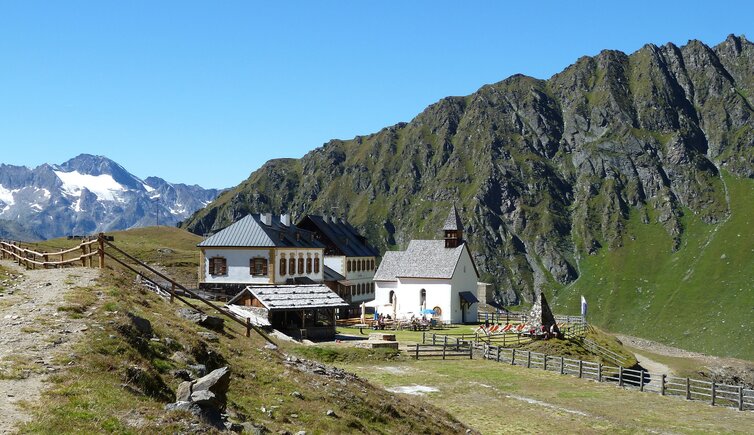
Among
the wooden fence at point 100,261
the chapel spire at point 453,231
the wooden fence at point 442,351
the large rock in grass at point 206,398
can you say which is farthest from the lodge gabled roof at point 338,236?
the large rock in grass at point 206,398

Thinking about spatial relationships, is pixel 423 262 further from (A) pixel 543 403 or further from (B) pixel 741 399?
(B) pixel 741 399

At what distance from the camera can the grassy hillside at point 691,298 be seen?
14412 centimetres

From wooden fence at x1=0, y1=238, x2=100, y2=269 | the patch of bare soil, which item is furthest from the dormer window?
the patch of bare soil

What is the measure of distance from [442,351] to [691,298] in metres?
140

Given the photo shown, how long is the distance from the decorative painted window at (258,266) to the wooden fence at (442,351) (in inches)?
915

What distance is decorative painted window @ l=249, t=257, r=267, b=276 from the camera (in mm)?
69375

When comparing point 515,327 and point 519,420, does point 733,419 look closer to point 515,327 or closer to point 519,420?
point 519,420

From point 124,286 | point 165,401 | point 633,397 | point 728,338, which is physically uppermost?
point 124,286

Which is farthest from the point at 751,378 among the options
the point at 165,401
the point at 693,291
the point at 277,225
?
the point at 693,291

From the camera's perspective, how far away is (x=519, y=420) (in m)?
29.6

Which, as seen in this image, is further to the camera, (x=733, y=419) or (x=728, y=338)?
(x=728, y=338)

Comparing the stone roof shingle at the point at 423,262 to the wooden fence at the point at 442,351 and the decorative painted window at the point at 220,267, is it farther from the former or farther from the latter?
the wooden fence at the point at 442,351

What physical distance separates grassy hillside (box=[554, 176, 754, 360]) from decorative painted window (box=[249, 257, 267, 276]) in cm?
10021

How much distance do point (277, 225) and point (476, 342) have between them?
29186 mm
